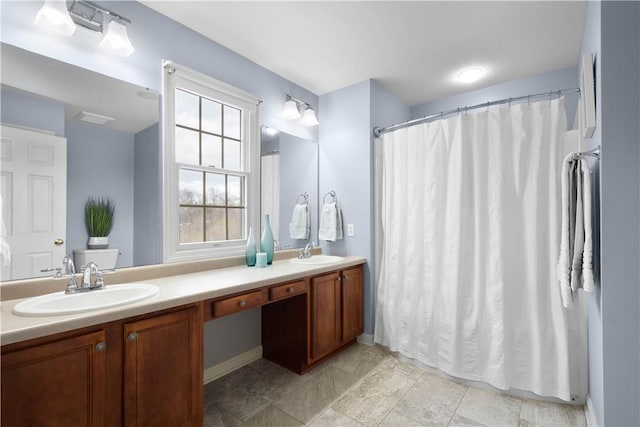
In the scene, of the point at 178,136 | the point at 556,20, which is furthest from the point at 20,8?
the point at 556,20

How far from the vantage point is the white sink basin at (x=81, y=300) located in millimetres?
1144

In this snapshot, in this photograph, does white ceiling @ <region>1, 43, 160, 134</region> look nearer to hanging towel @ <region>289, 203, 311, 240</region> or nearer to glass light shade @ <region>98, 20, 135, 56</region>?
glass light shade @ <region>98, 20, 135, 56</region>

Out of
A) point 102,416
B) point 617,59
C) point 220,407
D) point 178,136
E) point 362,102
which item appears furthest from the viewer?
point 362,102

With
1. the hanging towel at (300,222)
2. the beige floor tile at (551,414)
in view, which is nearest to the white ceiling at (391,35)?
the hanging towel at (300,222)

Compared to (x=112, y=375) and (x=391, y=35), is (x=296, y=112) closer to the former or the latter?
(x=391, y=35)

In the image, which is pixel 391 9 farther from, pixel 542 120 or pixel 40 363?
pixel 40 363

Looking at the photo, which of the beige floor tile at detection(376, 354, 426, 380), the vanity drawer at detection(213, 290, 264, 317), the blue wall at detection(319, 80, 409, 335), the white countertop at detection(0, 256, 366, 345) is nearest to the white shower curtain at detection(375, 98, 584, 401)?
the beige floor tile at detection(376, 354, 426, 380)

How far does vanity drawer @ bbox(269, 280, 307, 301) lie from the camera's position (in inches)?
75.5

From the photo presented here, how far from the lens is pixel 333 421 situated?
1745 mm

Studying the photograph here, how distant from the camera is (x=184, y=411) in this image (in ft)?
4.72

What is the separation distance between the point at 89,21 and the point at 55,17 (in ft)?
0.63

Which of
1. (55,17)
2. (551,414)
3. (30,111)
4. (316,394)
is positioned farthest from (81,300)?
(551,414)

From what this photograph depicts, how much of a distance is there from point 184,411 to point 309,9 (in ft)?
7.75

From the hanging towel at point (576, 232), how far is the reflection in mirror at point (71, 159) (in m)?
2.29
